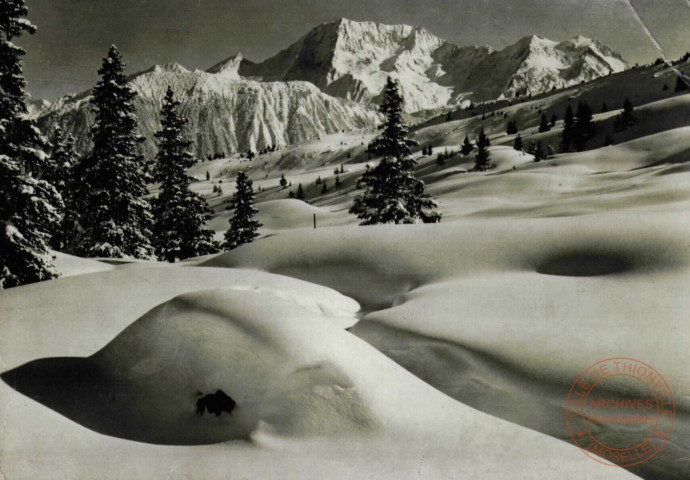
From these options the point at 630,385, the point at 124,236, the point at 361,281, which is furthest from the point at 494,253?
the point at 124,236

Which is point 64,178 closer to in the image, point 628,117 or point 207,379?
point 207,379

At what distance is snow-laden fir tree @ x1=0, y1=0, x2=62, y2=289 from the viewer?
35.0ft

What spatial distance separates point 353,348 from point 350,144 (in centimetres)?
17603

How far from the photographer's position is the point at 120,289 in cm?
854

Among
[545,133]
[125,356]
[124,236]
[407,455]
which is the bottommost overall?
[407,455]

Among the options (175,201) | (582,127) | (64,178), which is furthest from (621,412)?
(582,127)

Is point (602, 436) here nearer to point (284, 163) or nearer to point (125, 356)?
point (125, 356)

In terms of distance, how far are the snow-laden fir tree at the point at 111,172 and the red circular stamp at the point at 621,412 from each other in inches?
797

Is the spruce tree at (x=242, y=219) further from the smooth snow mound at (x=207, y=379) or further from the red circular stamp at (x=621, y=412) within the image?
the red circular stamp at (x=621, y=412)

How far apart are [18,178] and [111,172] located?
907cm

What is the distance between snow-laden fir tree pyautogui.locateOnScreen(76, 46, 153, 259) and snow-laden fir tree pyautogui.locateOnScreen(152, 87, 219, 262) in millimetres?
3860

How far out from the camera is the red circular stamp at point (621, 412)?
4402 mm

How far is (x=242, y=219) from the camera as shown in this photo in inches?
1221

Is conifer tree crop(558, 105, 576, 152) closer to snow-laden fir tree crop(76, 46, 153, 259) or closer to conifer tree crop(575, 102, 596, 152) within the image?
conifer tree crop(575, 102, 596, 152)
